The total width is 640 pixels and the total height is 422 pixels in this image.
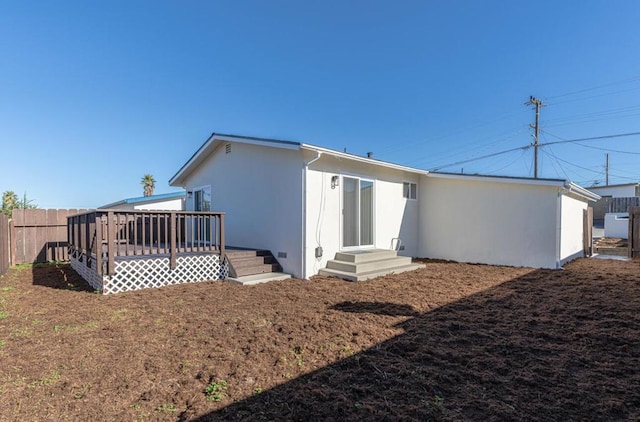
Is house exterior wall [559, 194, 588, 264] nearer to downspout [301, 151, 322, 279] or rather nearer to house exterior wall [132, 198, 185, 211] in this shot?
downspout [301, 151, 322, 279]

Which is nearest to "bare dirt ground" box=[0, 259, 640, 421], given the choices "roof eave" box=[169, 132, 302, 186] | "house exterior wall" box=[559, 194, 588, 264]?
"roof eave" box=[169, 132, 302, 186]

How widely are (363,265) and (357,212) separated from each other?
5.74 feet

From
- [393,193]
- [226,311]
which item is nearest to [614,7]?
[393,193]

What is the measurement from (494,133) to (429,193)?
54.1ft

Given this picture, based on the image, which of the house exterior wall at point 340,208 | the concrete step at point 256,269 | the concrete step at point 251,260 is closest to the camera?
the concrete step at point 256,269

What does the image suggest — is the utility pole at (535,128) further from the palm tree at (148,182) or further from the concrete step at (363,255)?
the palm tree at (148,182)

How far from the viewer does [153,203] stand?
44.3 feet

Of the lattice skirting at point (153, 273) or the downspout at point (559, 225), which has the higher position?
the downspout at point (559, 225)

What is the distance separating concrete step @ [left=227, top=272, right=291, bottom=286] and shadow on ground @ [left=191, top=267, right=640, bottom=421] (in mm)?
2915

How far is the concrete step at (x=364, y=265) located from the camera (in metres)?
7.72

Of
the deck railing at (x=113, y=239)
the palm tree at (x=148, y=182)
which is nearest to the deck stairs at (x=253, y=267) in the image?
the deck railing at (x=113, y=239)

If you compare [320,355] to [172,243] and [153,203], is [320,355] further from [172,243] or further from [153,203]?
[153,203]

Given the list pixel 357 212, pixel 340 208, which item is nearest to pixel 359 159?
pixel 340 208

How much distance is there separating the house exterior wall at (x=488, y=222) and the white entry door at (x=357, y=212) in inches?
115
